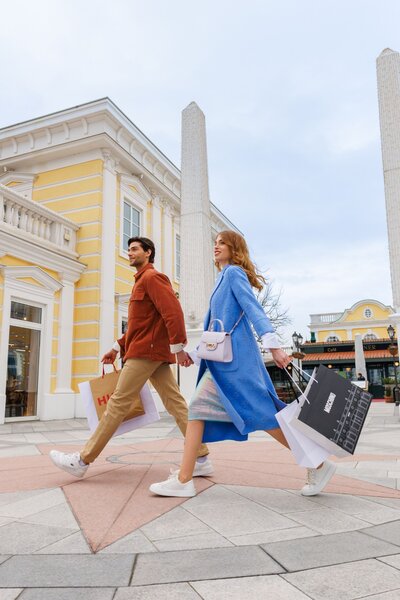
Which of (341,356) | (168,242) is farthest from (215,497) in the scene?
(341,356)

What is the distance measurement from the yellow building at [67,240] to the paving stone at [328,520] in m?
9.02

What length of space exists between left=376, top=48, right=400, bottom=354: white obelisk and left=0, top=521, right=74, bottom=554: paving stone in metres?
9.25

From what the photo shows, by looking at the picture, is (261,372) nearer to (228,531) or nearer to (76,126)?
(228,531)

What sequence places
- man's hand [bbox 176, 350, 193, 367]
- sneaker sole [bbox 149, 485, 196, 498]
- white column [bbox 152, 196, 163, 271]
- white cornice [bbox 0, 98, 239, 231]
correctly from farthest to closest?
1. white column [bbox 152, 196, 163, 271]
2. white cornice [bbox 0, 98, 239, 231]
3. man's hand [bbox 176, 350, 193, 367]
4. sneaker sole [bbox 149, 485, 196, 498]

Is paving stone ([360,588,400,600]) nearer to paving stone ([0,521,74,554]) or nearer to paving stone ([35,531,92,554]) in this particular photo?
paving stone ([35,531,92,554])

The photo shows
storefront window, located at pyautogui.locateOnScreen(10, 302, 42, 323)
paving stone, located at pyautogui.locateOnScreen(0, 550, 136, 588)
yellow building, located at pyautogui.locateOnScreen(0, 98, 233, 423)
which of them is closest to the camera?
paving stone, located at pyautogui.locateOnScreen(0, 550, 136, 588)

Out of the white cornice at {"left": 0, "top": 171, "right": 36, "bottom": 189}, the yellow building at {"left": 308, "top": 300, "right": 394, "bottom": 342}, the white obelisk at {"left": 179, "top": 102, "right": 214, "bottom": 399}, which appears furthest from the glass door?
the yellow building at {"left": 308, "top": 300, "right": 394, "bottom": 342}

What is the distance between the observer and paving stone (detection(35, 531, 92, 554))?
192 centimetres

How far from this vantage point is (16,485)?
10.6 ft

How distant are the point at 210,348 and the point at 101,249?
1094 cm

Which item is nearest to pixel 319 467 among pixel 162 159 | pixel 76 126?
pixel 76 126

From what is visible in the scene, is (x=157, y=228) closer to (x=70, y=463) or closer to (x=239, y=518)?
(x=70, y=463)

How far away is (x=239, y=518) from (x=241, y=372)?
805 mm

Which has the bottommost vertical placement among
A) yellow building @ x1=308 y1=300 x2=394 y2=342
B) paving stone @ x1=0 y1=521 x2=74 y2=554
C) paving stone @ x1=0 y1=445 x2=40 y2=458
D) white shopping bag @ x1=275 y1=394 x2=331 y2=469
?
paving stone @ x1=0 y1=445 x2=40 y2=458
